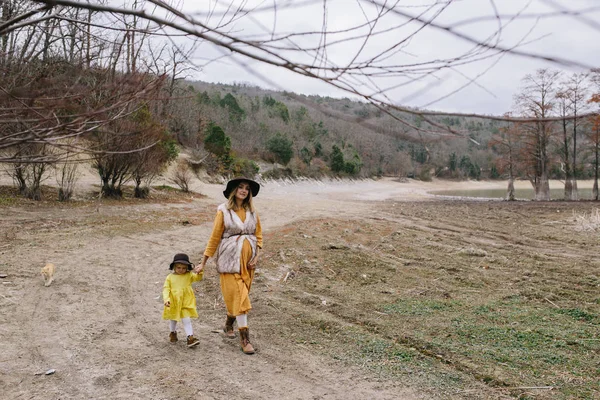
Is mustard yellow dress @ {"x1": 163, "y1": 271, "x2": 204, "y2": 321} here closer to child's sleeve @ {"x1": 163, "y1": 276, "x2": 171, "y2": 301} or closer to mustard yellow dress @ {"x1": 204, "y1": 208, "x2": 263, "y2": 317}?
child's sleeve @ {"x1": 163, "y1": 276, "x2": 171, "y2": 301}

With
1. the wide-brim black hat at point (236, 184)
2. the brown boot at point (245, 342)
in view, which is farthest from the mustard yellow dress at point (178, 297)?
the wide-brim black hat at point (236, 184)

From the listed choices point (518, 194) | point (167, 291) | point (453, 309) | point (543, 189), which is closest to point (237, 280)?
point (167, 291)

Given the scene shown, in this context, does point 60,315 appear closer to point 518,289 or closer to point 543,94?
point 518,289

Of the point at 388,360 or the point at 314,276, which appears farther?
the point at 314,276

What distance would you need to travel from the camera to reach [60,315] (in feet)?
18.1

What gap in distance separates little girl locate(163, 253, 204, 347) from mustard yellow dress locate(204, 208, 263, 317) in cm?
32

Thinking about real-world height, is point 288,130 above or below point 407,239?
above

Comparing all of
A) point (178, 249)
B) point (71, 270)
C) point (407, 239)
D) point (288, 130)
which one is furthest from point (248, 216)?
point (288, 130)

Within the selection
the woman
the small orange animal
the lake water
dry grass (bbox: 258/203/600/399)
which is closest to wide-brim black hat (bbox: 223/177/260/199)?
the woman

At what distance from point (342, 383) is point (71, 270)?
5.83m

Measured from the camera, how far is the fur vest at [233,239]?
186 inches

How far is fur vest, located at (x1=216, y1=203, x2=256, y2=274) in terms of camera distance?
15.5 feet

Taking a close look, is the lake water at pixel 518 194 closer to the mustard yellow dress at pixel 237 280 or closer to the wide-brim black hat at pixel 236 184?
the wide-brim black hat at pixel 236 184

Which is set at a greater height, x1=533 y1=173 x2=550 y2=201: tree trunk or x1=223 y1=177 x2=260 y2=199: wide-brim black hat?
x1=223 y1=177 x2=260 y2=199: wide-brim black hat
